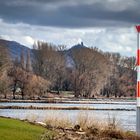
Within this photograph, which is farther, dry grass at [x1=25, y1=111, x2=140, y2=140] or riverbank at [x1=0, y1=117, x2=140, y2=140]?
dry grass at [x1=25, y1=111, x2=140, y2=140]

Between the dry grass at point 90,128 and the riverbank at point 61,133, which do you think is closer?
the riverbank at point 61,133

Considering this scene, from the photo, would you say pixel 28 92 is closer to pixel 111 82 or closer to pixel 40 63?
pixel 40 63

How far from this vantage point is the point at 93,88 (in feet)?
481

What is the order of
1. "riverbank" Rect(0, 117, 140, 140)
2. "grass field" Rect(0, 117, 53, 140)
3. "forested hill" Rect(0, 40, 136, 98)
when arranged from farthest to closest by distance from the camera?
"forested hill" Rect(0, 40, 136, 98) < "riverbank" Rect(0, 117, 140, 140) < "grass field" Rect(0, 117, 53, 140)

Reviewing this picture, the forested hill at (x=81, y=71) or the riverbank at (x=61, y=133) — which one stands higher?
the forested hill at (x=81, y=71)

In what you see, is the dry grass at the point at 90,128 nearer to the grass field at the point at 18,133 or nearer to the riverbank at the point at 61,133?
the riverbank at the point at 61,133

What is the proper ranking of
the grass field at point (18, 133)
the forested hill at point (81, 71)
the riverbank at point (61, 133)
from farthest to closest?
the forested hill at point (81, 71) < the riverbank at point (61, 133) < the grass field at point (18, 133)

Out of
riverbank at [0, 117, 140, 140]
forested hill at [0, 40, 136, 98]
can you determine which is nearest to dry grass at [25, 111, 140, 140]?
riverbank at [0, 117, 140, 140]

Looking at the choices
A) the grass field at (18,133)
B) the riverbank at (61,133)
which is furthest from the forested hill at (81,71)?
the grass field at (18,133)

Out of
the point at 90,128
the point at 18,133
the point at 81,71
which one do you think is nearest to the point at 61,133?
the point at 18,133

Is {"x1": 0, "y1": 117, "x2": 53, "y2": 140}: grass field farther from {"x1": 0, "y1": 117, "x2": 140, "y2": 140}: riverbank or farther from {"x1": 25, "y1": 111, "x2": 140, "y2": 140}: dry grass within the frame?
{"x1": 25, "y1": 111, "x2": 140, "y2": 140}: dry grass

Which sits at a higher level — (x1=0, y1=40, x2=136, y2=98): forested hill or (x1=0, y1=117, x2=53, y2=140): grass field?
(x1=0, y1=40, x2=136, y2=98): forested hill

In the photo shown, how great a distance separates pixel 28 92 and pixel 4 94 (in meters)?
9.40

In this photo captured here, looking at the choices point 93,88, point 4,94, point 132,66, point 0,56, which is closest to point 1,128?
point 0,56
